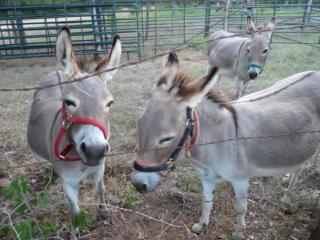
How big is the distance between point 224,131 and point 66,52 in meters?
1.33

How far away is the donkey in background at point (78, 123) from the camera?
1961 mm

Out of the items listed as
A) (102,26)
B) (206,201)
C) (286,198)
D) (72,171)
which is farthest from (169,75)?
(102,26)

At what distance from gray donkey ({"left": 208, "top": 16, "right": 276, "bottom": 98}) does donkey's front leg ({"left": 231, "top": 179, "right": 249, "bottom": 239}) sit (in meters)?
3.02

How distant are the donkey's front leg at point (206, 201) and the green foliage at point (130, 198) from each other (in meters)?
0.66

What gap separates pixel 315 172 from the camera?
11.3 feet

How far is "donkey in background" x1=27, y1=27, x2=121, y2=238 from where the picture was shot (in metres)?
1.96

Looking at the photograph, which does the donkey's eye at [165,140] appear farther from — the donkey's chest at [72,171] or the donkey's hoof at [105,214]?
the donkey's hoof at [105,214]

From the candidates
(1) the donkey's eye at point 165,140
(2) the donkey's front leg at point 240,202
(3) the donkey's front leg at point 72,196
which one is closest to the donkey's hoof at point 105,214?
(3) the donkey's front leg at point 72,196

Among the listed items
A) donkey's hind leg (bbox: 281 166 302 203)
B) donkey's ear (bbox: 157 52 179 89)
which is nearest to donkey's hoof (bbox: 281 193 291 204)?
donkey's hind leg (bbox: 281 166 302 203)

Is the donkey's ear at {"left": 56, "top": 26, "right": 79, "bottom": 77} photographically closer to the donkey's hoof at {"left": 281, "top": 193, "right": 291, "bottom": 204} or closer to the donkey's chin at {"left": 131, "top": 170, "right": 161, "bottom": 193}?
the donkey's chin at {"left": 131, "top": 170, "right": 161, "bottom": 193}

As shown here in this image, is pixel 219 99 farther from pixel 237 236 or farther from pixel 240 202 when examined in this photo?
pixel 237 236

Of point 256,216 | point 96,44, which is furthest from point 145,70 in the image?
point 256,216

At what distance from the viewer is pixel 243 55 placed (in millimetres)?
5824

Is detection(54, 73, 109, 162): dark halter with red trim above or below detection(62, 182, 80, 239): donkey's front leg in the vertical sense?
above
